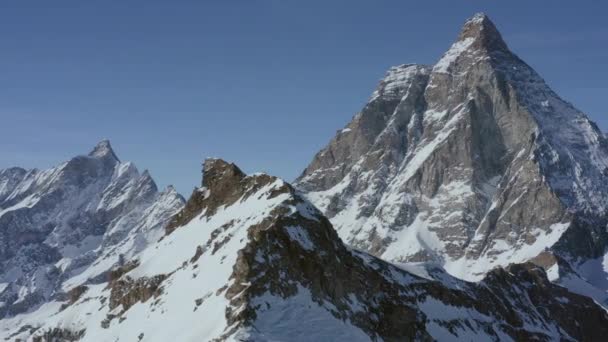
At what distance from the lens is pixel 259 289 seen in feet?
327

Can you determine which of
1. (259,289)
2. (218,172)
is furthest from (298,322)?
(218,172)

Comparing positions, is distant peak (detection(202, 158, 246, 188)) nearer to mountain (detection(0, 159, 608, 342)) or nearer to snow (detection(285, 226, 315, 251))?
mountain (detection(0, 159, 608, 342))

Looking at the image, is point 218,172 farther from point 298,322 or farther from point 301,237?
point 298,322

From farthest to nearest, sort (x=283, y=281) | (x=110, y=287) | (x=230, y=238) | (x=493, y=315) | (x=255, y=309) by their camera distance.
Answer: (x=493, y=315), (x=110, y=287), (x=230, y=238), (x=283, y=281), (x=255, y=309)

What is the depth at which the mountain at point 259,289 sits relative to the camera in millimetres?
99812

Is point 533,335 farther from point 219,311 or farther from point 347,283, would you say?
point 219,311

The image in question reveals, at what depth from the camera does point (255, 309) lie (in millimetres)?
96688

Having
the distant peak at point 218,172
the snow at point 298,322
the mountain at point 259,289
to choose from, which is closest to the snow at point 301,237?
the mountain at point 259,289

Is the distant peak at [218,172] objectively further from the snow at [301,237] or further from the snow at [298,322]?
the snow at [298,322]

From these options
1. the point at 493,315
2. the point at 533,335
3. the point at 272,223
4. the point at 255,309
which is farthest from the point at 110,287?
the point at 533,335

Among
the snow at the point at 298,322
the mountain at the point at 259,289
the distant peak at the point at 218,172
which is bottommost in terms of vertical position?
the snow at the point at 298,322

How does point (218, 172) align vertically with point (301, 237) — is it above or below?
above

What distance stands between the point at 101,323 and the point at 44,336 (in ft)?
91.3

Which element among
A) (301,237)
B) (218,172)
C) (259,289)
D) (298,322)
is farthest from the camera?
(218,172)
